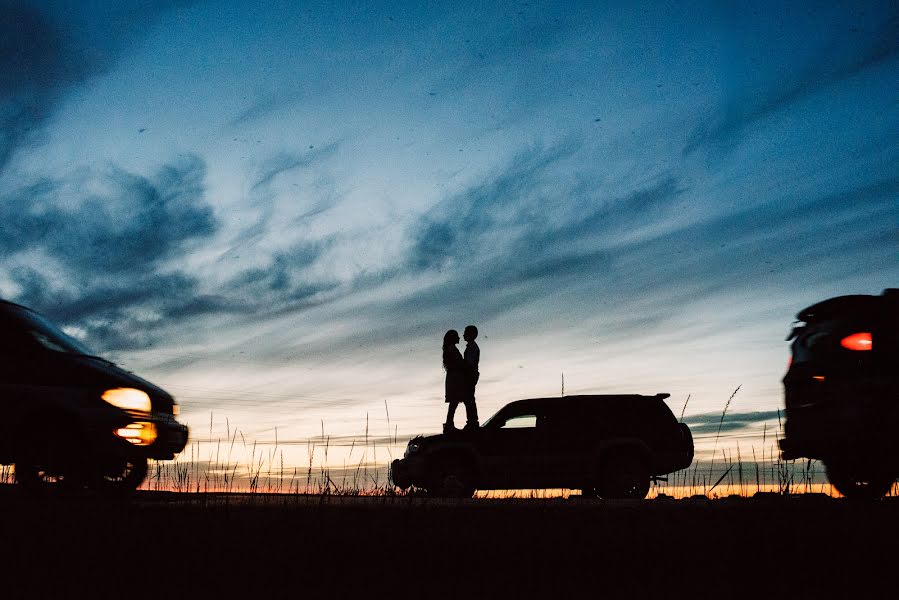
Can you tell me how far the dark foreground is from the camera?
431 cm

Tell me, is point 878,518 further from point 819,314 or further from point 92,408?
point 92,408

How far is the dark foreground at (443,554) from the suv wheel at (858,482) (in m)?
3.81

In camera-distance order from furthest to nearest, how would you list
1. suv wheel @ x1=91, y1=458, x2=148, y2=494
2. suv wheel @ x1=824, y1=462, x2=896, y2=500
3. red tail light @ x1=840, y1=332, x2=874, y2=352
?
1. suv wheel @ x1=824, y1=462, x2=896, y2=500
2. suv wheel @ x1=91, y1=458, x2=148, y2=494
3. red tail light @ x1=840, y1=332, x2=874, y2=352

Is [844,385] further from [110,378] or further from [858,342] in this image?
[110,378]

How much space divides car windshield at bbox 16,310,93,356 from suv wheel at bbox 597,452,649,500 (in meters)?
8.00

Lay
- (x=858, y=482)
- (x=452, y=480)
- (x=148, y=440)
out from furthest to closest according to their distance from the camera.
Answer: (x=452, y=480) → (x=858, y=482) → (x=148, y=440)

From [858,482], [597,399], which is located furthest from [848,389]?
[597,399]

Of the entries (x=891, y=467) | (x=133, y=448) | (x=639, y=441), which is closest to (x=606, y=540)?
(x=891, y=467)

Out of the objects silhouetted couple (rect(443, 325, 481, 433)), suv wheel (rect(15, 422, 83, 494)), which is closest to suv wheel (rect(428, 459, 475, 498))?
silhouetted couple (rect(443, 325, 481, 433))

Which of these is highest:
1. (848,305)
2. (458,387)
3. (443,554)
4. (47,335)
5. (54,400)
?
(848,305)

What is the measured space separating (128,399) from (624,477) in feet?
25.4

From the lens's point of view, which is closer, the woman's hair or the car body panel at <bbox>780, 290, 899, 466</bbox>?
the car body panel at <bbox>780, 290, 899, 466</bbox>

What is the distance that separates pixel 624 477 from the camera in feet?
48.1

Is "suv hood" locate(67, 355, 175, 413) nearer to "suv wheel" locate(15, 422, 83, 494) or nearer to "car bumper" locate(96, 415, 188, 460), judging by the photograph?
"car bumper" locate(96, 415, 188, 460)
